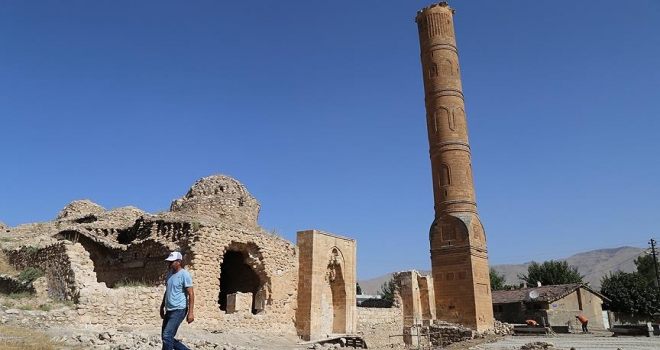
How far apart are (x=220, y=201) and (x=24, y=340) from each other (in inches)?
393

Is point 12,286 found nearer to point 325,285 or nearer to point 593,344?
point 325,285

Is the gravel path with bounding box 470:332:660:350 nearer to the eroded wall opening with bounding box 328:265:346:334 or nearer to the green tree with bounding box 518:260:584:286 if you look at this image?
the eroded wall opening with bounding box 328:265:346:334

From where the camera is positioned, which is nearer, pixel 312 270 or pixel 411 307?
pixel 312 270

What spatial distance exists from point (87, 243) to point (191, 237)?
13.1 ft

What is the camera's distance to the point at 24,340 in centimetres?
646

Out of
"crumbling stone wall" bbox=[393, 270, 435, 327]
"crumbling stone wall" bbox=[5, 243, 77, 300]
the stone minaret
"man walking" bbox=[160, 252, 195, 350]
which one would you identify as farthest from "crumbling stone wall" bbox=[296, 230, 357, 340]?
"man walking" bbox=[160, 252, 195, 350]

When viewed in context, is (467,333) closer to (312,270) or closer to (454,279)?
(454,279)

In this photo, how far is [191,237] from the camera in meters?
12.2

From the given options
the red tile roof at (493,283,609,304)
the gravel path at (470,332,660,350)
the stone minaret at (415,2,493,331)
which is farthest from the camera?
the red tile roof at (493,283,609,304)

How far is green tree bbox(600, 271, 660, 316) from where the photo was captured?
32.7 meters

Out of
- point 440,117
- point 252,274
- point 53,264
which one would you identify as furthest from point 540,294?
point 53,264

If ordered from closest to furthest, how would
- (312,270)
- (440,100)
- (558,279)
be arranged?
(312,270), (440,100), (558,279)

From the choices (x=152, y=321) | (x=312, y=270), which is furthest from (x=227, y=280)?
(x=152, y=321)

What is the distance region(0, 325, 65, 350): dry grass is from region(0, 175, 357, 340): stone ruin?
1624mm
